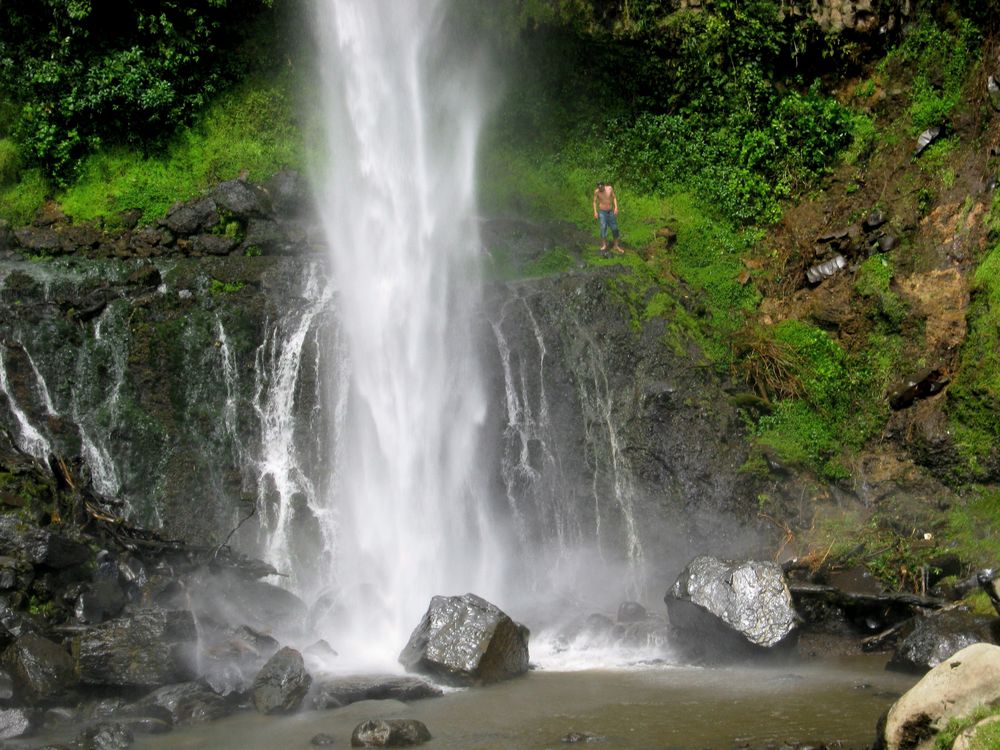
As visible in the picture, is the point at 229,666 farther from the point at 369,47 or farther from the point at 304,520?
the point at 369,47

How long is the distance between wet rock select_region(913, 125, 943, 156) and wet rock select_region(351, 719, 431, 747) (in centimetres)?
1352

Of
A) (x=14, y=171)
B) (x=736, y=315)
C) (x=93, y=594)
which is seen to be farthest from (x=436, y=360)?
(x=14, y=171)

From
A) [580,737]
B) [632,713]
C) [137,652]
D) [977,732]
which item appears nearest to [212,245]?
[137,652]

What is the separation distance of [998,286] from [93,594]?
12.1m

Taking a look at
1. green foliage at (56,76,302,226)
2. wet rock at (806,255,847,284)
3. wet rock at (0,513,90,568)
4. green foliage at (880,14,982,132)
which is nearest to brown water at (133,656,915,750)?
wet rock at (0,513,90,568)

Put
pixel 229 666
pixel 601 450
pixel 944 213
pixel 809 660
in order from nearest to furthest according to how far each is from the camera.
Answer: pixel 229 666 < pixel 809 660 < pixel 601 450 < pixel 944 213

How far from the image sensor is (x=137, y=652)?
9.77 m

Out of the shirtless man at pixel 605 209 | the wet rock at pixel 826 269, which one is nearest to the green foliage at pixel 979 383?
the wet rock at pixel 826 269

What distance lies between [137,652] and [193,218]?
33.1 ft

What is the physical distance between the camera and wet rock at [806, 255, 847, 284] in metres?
16.3

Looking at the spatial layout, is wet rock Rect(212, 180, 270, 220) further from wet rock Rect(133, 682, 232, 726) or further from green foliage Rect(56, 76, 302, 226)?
wet rock Rect(133, 682, 232, 726)

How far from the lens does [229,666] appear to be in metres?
10.1

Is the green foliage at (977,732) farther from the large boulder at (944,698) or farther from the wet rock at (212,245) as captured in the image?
the wet rock at (212,245)

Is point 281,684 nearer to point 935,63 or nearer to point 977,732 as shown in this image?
point 977,732
